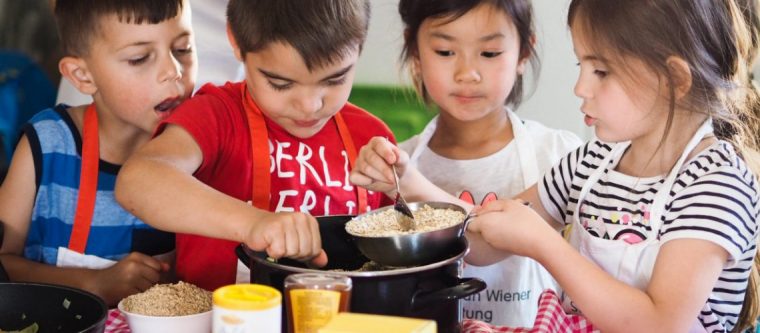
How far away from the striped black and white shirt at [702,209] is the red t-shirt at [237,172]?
450 mm

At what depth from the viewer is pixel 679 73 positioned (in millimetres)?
1379

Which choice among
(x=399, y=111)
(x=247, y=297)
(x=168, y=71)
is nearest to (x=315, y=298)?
(x=247, y=297)

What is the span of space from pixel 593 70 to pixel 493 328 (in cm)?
43

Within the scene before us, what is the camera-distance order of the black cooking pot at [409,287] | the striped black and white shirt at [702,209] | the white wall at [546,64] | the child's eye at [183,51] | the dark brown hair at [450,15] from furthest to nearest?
the white wall at [546,64] → the dark brown hair at [450,15] → the child's eye at [183,51] → the striped black and white shirt at [702,209] → the black cooking pot at [409,287]

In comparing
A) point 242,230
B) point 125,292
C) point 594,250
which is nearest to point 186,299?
point 242,230

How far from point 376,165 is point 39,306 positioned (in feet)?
1.87

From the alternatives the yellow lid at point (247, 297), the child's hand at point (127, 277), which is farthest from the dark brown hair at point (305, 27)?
the yellow lid at point (247, 297)

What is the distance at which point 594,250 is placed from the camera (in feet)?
4.75

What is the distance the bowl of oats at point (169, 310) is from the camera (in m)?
1.20

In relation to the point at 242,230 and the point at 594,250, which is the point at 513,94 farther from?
the point at 242,230

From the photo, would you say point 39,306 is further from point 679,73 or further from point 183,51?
point 679,73

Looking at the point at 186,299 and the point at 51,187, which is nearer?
the point at 186,299

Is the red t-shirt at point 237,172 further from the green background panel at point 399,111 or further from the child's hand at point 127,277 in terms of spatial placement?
the green background panel at point 399,111

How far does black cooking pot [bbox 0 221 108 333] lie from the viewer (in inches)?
47.6
